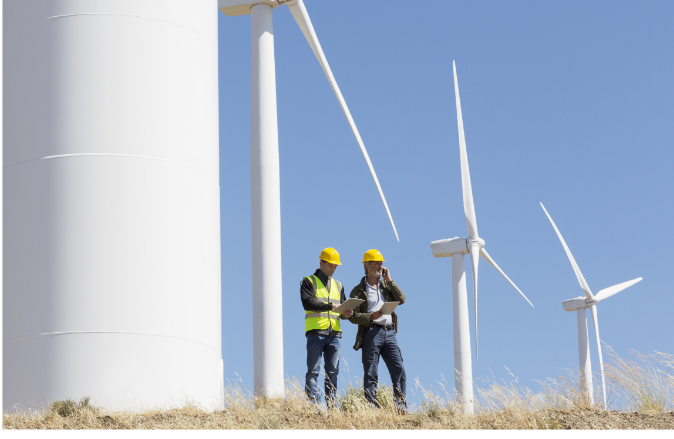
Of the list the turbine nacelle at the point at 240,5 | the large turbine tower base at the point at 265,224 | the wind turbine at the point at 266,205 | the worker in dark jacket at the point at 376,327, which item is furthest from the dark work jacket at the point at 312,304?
the turbine nacelle at the point at 240,5

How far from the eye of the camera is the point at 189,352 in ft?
41.0

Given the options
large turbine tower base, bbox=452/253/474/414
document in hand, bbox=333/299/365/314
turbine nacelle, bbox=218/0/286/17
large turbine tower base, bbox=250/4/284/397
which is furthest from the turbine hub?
document in hand, bbox=333/299/365/314

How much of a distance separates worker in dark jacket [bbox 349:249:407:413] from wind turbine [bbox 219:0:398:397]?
5176 mm

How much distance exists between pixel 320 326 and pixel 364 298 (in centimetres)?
73

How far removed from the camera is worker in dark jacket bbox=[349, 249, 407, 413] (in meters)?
11.1

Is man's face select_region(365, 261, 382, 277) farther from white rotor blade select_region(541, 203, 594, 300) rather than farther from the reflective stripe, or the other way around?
white rotor blade select_region(541, 203, 594, 300)

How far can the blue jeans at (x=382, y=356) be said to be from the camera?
36.3ft

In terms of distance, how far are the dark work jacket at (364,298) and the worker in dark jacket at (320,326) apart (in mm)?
277

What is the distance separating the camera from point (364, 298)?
11.5 metres

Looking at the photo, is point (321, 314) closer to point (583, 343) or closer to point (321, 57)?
point (321, 57)

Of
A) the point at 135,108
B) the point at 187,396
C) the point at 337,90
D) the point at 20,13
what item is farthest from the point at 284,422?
the point at 337,90

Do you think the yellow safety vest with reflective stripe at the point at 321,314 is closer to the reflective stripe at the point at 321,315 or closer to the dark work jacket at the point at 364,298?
the reflective stripe at the point at 321,315

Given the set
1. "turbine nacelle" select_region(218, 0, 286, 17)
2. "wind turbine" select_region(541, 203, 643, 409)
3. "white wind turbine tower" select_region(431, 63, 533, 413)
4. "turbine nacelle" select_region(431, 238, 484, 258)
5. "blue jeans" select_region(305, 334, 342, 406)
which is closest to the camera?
"blue jeans" select_region(305, 334, 342, 406)

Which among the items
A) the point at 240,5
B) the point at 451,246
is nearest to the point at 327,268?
the point at 240,5
